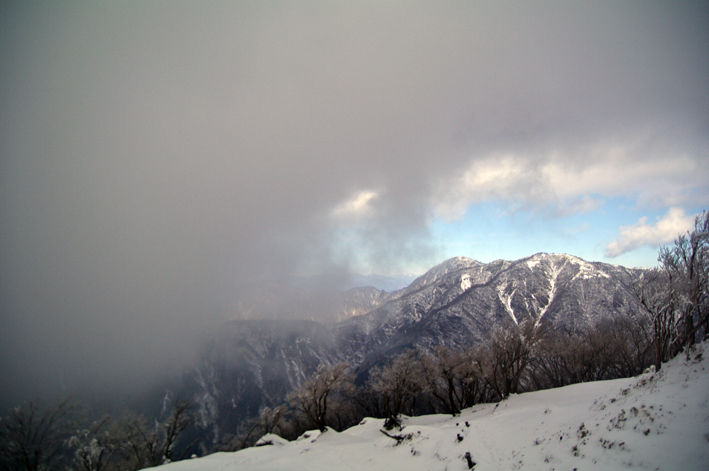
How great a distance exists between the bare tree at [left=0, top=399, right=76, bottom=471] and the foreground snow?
913 inches

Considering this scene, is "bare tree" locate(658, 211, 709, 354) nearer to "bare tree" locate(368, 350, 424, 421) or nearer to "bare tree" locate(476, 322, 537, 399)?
"bare tree" locate(476, 322, 537, 399)

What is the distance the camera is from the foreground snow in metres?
10.4

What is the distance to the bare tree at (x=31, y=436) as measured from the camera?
29.6 m

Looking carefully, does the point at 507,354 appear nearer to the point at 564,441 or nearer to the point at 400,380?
the point at 400,380

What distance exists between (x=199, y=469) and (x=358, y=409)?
55719 mm

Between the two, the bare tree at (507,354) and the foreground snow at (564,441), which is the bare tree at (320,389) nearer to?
the foreground snow at (564,441)

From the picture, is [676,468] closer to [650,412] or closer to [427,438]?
[650,412]

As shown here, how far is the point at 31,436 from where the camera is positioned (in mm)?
32031

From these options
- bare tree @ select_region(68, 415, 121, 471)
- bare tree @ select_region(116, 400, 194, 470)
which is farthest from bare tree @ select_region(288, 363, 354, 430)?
bare tree @ select_region(68, 415, 121, 471)

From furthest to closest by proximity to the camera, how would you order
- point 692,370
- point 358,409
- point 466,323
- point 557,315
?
point 466,323 < point 557,315 < point 358,409 < point 692,370

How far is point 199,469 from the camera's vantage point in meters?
20.7

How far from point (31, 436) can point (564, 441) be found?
55927 mm

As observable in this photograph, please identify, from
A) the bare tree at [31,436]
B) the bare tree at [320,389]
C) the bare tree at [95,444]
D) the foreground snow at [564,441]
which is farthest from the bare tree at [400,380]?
the bare tree at [31,436]

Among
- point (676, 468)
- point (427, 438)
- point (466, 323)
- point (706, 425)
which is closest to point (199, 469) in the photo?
point (427, 438)
